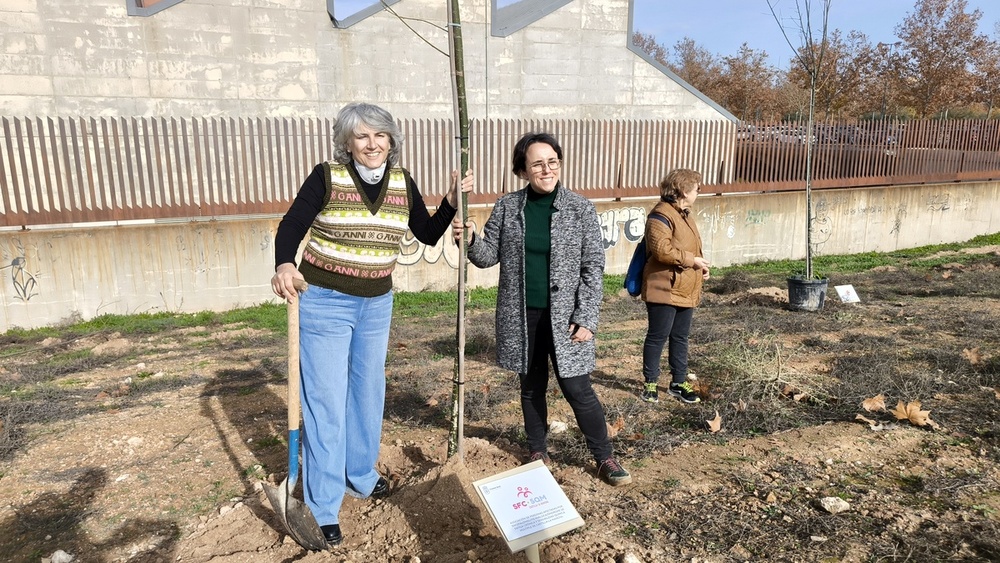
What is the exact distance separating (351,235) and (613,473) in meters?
1.87

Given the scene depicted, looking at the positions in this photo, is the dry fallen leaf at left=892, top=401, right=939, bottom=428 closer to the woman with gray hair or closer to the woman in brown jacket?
the woman in brown jacket

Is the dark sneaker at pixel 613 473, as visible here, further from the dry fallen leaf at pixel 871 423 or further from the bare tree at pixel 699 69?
the bare tree at pixel 699 69

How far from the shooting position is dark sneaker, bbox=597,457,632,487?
Answer: 3.39 metres

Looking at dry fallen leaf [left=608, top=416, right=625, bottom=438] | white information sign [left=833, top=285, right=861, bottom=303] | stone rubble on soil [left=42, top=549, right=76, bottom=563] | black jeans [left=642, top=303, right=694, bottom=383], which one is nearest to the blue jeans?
stone rubble on soil [left=42, top=549, right=76, bottom=563]

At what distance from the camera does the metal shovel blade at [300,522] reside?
9.08 ft

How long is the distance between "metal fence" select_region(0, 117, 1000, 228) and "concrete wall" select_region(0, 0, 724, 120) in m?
1.84

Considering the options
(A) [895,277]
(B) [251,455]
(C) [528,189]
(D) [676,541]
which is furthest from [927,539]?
(A) [895,277]

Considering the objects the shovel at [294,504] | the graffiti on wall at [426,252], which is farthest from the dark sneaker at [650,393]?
the graffiti on wall at [426,252]

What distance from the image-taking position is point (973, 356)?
5238 millimetres

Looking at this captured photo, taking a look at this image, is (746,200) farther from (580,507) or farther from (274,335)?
(580,507)

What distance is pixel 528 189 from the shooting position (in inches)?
129

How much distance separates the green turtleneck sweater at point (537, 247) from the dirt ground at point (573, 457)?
3.20ft

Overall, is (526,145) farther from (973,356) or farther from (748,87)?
(748,87)

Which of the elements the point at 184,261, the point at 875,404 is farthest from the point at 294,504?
the point at 184,261
